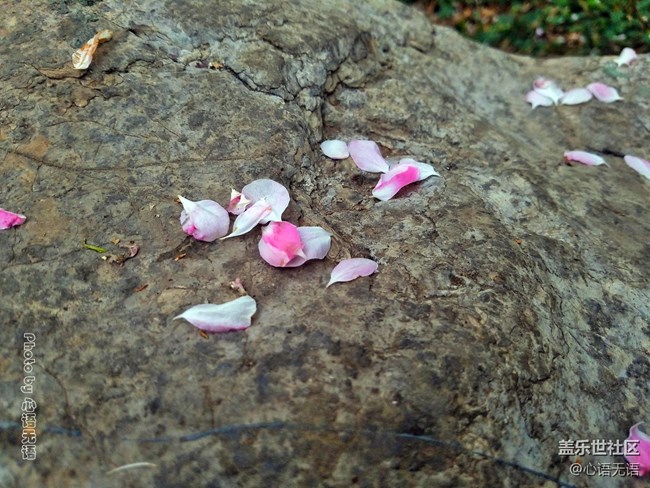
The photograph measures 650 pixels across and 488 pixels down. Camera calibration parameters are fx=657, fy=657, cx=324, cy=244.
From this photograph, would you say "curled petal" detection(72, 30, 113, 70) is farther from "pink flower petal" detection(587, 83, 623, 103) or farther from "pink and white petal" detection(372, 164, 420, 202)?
"pink flower petal" detection(587, 83, 623, 103)

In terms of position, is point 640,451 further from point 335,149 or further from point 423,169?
point 335,149

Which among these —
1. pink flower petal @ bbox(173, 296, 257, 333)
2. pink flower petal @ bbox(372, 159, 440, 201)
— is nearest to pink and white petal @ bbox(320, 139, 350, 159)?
pink flower petal @ bbox(372, 159, 440, 201)

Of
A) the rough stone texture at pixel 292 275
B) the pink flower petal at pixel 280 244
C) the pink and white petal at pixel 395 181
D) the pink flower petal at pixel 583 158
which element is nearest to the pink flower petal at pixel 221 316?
the rough stone texture at pixel 292 275

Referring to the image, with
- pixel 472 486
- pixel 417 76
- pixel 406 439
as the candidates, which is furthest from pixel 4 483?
pixel 417 76

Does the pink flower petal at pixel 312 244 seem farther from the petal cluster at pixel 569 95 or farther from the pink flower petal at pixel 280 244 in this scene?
the petal cluster at pixel 569 95

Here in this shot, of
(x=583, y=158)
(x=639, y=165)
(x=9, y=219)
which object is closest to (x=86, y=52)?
(x=9, y=219)
